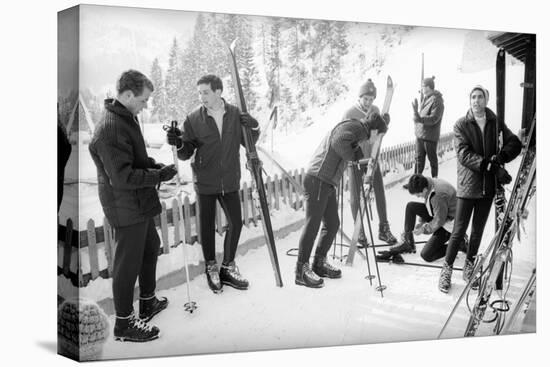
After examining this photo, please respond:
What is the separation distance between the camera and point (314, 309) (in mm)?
5176

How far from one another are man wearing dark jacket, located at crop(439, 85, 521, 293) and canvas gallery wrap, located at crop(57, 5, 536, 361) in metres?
0.02

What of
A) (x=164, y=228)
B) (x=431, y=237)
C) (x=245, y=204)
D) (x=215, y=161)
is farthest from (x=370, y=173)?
(x=164, y=228)

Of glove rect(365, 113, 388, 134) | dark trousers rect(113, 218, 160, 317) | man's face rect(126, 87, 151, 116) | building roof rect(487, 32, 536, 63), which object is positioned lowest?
dark trousers rect(113, 218, 160, 317)

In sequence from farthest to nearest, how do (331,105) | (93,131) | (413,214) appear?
(413,214) → (331,105) → (93,131)

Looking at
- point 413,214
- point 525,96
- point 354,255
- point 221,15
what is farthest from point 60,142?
point 525,96

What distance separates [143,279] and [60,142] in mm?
1080

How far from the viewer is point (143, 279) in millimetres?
4680

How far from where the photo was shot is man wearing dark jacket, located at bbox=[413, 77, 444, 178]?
5.49 metres

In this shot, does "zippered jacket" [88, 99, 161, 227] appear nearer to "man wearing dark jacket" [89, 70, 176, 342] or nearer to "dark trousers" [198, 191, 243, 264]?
"man wearing dark jacket" [89, 70, 176, 342]

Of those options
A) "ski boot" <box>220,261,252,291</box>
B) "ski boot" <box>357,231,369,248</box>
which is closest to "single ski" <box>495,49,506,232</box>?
"ski boot" <box>357,231,369,248</box>

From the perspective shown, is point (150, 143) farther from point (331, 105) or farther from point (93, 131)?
point (331, 105)

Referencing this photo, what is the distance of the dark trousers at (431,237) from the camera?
5.54 meters

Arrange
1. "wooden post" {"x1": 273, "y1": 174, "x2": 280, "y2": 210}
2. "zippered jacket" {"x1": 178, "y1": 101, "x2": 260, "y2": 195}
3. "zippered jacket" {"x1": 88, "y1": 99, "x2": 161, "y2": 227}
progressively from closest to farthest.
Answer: "zippered jacket" {"x1": 88, "y1": 99, "x2": 161, "y2": 227} < "zippered jacket" {"x1": 178, "y1": 101, "x2": 260, "y2": 195} < "wooden post" {"x1": 273, "y1": 174, "x2": 280, "y2": 210}

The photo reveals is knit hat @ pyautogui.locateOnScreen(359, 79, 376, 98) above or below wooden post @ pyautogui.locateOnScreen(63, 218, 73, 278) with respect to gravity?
above
